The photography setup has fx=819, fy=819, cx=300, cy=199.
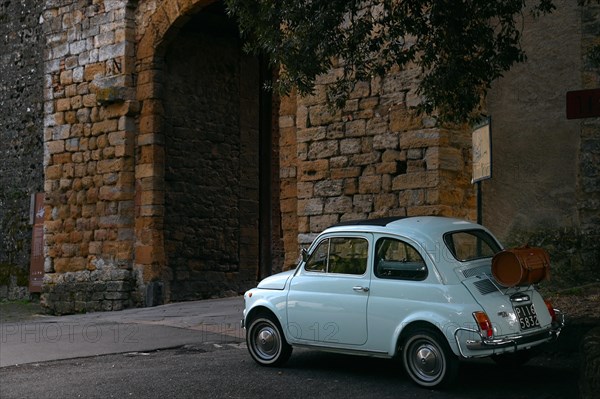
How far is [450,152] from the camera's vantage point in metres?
10.6

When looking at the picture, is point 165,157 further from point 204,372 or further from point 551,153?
point 204,372

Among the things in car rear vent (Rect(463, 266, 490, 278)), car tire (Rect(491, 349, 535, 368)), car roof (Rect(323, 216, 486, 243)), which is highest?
car roof (Rect(323, 216, 486, 243))

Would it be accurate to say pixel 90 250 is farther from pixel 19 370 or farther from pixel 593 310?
pixel 593 310

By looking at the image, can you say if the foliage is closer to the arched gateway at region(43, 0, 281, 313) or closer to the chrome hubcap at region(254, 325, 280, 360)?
the chrome hubcap at region(254, 325, 280, 360)

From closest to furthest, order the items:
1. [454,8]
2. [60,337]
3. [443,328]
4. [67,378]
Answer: [443,328]
[67,378]
[454,8]
[60,337]

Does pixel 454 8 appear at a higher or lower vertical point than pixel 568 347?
higher

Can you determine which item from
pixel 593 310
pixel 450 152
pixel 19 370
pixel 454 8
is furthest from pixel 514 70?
pixel 19 370

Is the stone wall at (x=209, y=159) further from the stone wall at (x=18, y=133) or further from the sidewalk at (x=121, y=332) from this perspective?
the stone wall at (x=18, y=133)

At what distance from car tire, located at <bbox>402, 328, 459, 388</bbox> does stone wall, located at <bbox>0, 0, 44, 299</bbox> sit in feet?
40.7

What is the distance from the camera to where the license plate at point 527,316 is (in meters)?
6.52

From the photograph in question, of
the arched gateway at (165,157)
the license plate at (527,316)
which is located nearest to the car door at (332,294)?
the license plate at (527,316)

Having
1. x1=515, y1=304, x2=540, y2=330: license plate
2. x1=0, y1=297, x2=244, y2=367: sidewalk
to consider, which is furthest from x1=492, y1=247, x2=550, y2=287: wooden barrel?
x1=0, y1=297, x2=244, y2=367: sidewalk

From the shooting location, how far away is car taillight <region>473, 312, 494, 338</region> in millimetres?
6199

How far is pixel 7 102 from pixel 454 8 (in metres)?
12.6
